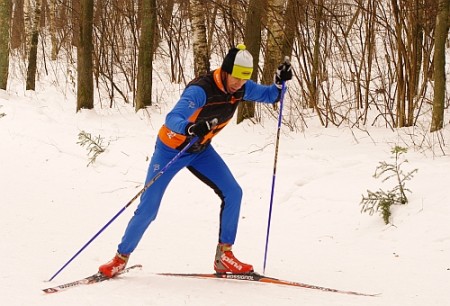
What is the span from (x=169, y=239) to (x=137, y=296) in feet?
6.90

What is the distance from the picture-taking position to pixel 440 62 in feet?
27.3

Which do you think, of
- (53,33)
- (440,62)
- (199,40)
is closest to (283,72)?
(440,62)

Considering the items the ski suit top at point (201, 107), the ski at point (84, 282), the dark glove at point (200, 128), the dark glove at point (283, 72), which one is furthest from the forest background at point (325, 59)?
the ski at point (84, 282)

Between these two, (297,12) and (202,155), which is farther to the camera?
(297,12)

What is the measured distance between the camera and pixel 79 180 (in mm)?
8922

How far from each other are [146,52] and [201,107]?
7.93 metres

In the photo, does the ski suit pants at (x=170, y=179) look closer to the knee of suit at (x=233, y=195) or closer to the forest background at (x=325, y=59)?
the knee of suit at (x=233, y=195)

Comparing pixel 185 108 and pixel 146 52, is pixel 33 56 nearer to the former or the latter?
pixel 146 52

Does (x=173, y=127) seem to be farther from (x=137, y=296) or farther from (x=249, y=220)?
(x=249, y=220)

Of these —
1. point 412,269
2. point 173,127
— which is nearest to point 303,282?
point 412,269

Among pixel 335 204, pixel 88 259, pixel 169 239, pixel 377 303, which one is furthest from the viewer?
pixel 335 204

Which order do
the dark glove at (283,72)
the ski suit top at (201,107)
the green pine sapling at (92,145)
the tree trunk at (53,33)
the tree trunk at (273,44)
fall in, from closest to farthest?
the ski suit top at (201,107)
the dark glove at (283,72)
the green pine sapling at (92,145)
the tree trunk at (273,44)
the tree trunk at (53,33)

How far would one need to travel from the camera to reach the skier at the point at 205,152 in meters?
4.55

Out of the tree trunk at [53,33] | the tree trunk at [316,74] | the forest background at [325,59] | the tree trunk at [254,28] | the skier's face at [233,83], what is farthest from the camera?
the tree trunk at [53,33]
